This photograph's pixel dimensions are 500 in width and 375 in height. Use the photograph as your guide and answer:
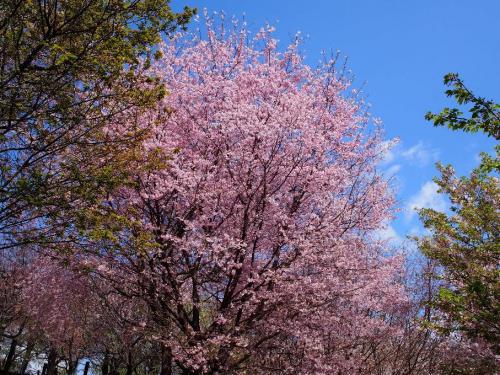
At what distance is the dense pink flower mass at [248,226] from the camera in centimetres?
1123

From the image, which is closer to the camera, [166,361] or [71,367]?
[166,361]

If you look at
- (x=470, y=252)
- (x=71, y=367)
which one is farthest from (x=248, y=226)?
(x=71, y=367)

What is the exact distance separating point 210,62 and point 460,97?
8687 mm

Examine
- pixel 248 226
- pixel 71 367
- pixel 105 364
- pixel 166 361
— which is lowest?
pixel 166 361

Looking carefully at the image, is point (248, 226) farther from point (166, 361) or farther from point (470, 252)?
point (470, 252)

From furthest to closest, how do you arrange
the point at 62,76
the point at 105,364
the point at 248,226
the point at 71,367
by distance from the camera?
the point at 105,364
the point at 71,367
the point at 248,226
the point at 62,76

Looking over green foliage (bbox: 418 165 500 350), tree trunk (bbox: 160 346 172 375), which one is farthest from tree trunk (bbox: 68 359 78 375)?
green foliage (bbox: 418 165 500 350)

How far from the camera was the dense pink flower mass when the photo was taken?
36.8 feet

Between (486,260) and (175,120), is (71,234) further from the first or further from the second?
(486,260)

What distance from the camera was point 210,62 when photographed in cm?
1433

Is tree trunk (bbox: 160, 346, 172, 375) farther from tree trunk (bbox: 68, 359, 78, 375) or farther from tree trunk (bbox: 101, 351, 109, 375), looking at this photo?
tree trunk (bbox: 101, 351, 109, 375)

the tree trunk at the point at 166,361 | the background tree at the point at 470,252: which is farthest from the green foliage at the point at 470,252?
the tree trunk at the point at 166,361

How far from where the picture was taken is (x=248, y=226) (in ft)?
38.6

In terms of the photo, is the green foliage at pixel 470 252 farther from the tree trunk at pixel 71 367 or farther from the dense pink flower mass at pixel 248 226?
the tree trunk at pixel 71 367
